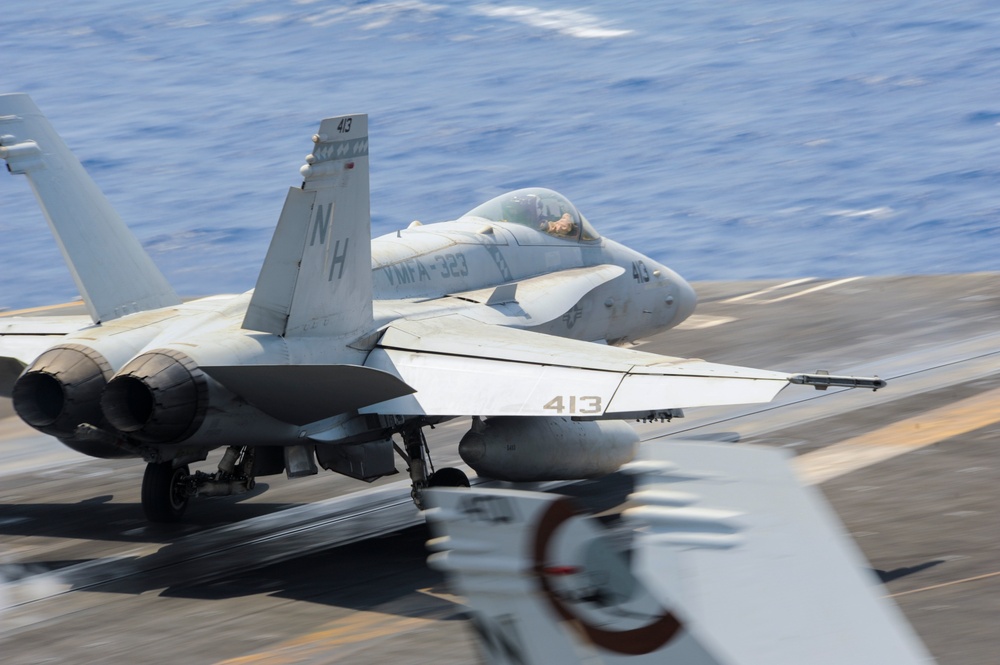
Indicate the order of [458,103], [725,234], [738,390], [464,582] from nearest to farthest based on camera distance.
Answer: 1. [464,582]
2. [738,390]
3. [725,234]
4. [458,103]

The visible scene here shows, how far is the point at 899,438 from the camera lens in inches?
668

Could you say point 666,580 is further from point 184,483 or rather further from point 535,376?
point 184,483

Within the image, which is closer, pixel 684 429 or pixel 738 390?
pixel 738 390

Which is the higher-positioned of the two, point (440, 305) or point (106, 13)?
point (106, 13)

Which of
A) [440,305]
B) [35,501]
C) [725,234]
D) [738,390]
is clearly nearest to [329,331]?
[440,305]

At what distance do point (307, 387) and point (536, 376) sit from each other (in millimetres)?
2177

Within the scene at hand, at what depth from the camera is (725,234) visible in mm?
39938

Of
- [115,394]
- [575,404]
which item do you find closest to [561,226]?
[575,404]

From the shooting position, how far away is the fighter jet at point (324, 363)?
40.2 ft

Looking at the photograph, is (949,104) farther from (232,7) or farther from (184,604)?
(184,604)

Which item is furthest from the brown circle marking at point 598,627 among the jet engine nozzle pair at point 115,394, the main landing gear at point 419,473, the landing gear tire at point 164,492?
the landing gear tire at point 164,492

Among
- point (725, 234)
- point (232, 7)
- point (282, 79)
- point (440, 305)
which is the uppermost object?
point (232, 7)

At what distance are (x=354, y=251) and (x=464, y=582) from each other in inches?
344

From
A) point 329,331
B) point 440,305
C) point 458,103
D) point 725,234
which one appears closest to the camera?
point 329,331
